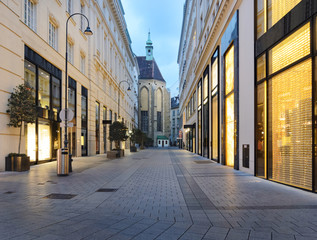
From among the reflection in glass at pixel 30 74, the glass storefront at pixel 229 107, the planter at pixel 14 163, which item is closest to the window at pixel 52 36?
the reflection in glass at pixel 30 74

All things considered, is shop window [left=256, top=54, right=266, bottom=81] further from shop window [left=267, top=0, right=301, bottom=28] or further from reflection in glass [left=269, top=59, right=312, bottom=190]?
shop window [left=267, top=0, right=301, bottom=28]

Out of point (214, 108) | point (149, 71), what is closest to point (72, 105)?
point (214, 108)

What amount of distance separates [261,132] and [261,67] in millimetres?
2589

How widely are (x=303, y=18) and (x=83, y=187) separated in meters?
8.38

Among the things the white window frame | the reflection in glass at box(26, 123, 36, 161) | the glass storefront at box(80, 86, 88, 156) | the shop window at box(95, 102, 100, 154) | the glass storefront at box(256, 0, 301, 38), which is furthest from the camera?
the shop window at box(95, 102, 100, 154)

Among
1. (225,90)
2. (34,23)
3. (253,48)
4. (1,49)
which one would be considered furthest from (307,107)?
(34,23)

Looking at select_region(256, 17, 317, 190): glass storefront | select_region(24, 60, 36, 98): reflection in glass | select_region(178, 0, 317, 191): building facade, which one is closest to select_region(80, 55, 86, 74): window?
select_region(24, 60, 36, 98): reflection in glass

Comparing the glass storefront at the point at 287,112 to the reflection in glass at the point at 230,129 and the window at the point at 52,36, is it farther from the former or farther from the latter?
the window at the point at 52,36

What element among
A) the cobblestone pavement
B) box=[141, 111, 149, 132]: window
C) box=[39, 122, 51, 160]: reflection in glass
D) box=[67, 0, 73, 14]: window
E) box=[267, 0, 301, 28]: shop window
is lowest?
the cobblestone pavement

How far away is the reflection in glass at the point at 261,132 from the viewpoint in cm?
995

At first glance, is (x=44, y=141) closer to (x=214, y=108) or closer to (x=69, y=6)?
(x=69, y=6)

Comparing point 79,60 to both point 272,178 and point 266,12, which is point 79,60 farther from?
point 272,178

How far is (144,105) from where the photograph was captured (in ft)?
292

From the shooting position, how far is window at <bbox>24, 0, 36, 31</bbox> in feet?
48.4
